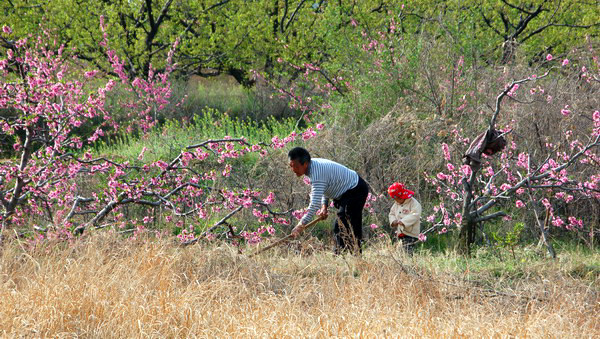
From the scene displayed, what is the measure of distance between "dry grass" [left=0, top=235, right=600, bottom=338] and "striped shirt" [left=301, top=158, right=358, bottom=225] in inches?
23.6

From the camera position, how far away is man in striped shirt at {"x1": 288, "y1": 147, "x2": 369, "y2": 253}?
246 inches

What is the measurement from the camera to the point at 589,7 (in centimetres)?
1639

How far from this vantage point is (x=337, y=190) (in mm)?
6676

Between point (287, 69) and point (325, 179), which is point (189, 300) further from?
point (287, 69)

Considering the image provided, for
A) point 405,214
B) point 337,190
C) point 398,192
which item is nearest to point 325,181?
point 337,190

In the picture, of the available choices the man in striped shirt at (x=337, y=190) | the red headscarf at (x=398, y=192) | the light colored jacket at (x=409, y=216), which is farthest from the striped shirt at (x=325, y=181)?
the light colored jacket at (x=409, y=216)

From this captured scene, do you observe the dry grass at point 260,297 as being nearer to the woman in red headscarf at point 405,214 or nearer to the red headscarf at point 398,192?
the woman in red headscarf at point 405,214

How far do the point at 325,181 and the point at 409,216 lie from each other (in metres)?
0.98

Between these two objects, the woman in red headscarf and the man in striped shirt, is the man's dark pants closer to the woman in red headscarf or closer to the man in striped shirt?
the man in striped shirt

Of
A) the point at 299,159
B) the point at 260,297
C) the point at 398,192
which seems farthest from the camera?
the point at 398,192

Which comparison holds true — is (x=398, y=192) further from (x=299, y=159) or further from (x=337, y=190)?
(x=299, y=159)

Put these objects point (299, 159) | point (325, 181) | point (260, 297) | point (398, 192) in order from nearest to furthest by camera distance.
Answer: point (260, 297)
point (299, 159)
point (325, 181)
point (398, 192)

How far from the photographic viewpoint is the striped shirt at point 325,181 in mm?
6293

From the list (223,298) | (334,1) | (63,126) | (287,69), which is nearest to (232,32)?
(287,69)
